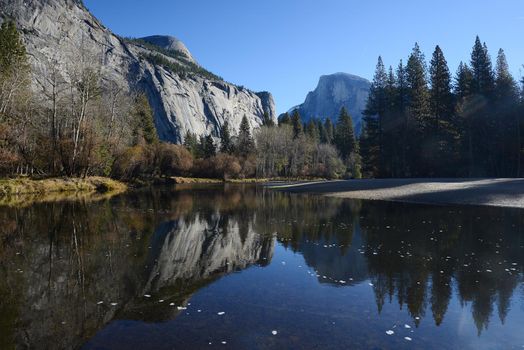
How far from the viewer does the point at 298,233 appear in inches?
555

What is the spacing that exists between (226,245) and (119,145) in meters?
39.0

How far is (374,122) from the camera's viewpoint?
55.7 m

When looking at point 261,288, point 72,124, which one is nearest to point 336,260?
point 261,288

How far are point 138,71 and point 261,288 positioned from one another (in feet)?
444

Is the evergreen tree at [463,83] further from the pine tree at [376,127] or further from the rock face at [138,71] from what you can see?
the rock face at [138,71]

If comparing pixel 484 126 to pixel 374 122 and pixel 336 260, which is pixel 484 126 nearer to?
pixel 374 122

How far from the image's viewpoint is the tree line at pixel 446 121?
44469 millimetres

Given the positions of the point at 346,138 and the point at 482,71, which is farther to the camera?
the point at 346,138

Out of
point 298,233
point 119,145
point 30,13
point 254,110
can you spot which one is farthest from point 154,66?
point 298,233

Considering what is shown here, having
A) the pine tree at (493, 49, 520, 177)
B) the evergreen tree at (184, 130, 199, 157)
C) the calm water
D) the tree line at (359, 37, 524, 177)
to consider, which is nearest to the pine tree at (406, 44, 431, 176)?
the tree line at (359, 37, 524, 177)

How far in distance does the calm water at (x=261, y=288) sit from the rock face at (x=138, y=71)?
252ft

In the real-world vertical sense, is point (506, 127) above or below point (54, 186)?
above

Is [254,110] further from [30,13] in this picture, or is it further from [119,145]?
[119,145]

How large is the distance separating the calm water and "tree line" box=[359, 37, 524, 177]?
1407 inches
